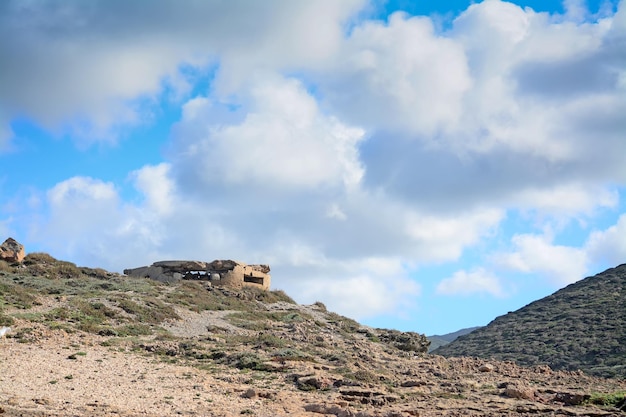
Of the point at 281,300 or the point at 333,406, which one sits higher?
the point at 281,300

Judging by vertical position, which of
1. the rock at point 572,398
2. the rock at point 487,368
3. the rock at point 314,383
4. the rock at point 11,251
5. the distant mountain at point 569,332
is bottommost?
the rock at point 572,398

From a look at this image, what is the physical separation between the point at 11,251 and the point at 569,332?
35384 millimetres

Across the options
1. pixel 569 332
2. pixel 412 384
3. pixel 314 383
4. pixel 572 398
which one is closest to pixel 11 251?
pixel 314 383

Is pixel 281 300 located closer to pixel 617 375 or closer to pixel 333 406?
pixel 617 375

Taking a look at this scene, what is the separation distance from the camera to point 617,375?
33312mm

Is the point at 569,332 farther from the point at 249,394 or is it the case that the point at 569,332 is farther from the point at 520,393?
the point at 249,394

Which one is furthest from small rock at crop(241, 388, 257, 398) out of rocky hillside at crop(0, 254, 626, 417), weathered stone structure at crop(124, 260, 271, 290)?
weathered stone structure at crop(124, 260, 271, 290)

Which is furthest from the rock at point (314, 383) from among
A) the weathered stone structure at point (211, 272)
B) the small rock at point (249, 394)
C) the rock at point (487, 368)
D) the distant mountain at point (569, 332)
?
the weathered stone structure at point (211, 272)

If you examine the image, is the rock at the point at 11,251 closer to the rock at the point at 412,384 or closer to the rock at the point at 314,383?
the rock at the point at 314,383

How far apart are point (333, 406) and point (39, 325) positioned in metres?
13.8

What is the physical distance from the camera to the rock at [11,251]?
123ft

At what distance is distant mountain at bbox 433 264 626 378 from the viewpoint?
39.6 m

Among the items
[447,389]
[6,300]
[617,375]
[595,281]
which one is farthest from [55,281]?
[595,281]

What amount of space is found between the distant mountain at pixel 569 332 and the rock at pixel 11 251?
96.7 feet
